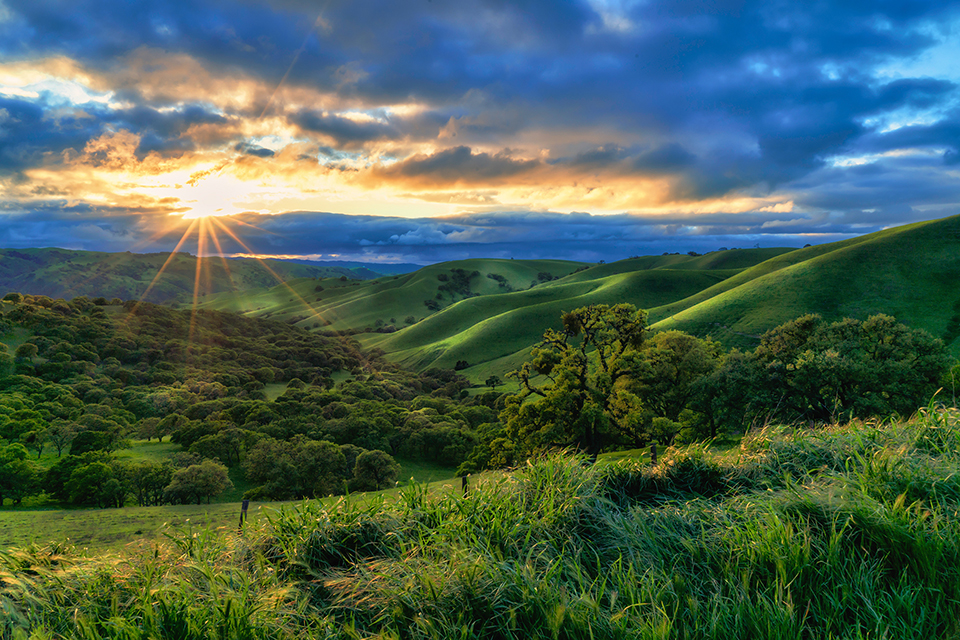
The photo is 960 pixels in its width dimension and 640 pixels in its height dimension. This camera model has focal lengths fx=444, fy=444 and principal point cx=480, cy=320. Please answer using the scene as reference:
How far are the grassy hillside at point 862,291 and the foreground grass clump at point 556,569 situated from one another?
72286 mm

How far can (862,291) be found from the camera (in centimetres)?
7894

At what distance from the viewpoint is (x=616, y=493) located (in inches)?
377

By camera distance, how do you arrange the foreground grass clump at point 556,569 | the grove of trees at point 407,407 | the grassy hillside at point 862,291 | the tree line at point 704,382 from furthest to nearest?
the grassy hillside at point 862,291, the grove of trees at point 407,407, the tree line at point 704,382, the foreground grass clump at point 556,569

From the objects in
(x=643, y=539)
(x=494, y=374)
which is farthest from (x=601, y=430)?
(x=494, y=374)

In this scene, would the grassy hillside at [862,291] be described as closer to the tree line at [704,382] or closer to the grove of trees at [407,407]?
the grove of trees at [407,407]

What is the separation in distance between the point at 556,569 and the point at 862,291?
9905 cm

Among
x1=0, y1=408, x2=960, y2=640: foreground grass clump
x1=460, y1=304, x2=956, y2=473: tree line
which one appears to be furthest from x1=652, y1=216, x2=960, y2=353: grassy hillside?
x1=0, y1=408, x2=960, y2=640: foreground grass clump

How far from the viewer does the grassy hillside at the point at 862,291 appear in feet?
235

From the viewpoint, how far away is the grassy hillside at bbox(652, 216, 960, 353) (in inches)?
2820

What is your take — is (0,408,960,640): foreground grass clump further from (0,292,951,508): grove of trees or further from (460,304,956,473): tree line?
(460,304,956,473): tree line

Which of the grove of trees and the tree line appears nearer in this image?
the tree line

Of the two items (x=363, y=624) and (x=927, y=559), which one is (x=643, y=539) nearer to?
(x=927, y=559)

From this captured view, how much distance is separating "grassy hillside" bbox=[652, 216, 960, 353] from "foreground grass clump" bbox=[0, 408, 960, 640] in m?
72.3

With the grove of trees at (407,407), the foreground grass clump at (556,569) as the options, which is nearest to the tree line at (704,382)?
the grove of trees at (407,407)
